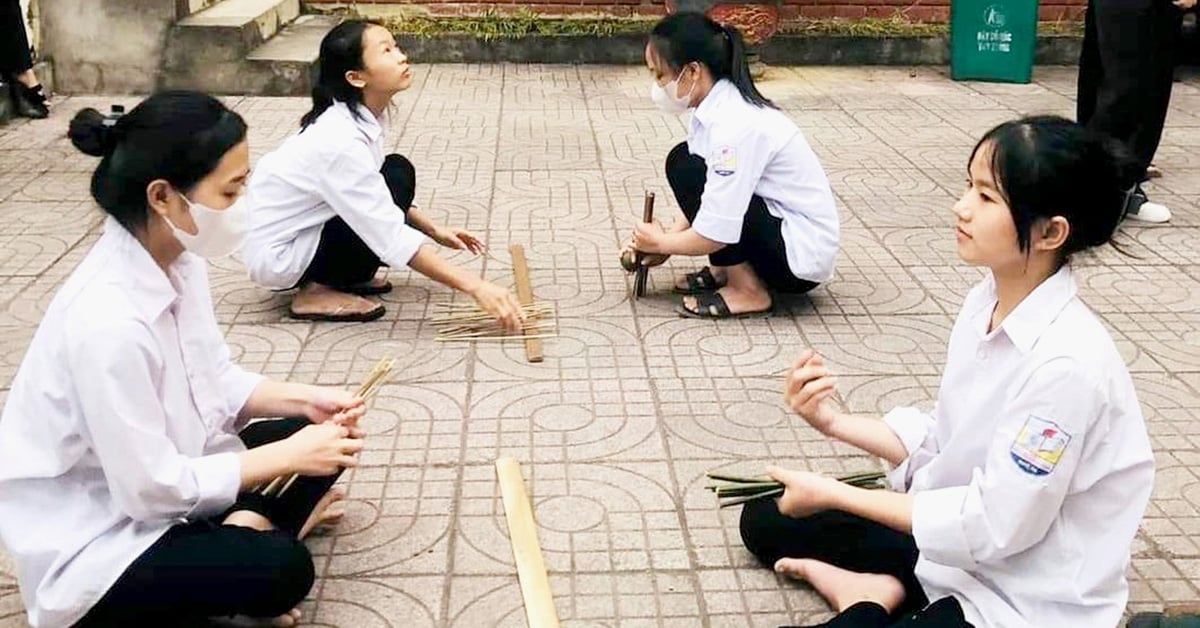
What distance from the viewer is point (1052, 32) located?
353 inches

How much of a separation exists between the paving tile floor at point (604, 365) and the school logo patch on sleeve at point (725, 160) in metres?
0.52

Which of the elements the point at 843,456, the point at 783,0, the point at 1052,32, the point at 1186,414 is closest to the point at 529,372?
the point at 843,456

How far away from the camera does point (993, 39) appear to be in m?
8.34

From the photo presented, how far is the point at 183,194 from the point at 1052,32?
826cm

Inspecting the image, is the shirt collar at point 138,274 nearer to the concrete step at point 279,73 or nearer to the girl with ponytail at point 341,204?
the girl with ponytail at point 341,204

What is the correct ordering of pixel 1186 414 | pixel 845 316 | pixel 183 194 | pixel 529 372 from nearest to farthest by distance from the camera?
pixel 183 194 < pixel 1186 414 < pixel 529 372 < pixel 845 316

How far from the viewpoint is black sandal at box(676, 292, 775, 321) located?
3.91 metres

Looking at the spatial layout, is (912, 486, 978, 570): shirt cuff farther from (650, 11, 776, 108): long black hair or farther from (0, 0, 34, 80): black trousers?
(0, 0, 34, 80): black trousers

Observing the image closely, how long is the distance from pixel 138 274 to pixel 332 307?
180 centimetres

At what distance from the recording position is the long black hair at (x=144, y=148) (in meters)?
2.04

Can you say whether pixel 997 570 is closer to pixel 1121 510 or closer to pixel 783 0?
pixel 1121 510

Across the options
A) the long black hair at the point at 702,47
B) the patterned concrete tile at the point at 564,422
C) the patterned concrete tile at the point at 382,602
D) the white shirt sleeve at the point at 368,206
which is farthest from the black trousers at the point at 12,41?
the patterned concrete tile at the point at 382,602

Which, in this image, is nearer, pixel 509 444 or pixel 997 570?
pixel 997 570

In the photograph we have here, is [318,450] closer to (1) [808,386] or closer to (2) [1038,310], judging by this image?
(1) [808,386]
